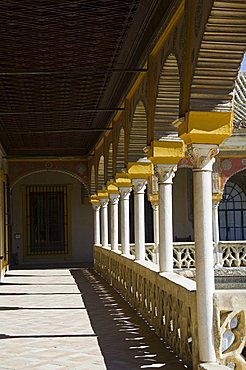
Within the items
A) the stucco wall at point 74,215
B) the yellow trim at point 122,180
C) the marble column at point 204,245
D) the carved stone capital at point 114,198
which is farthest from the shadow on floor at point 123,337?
the stucco wall at point 74,215

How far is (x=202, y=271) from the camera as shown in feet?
21.9

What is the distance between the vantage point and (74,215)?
25.8 metres

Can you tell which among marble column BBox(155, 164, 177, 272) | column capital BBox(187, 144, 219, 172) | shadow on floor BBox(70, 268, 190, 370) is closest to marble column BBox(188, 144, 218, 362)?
column capital BBox(187, 144, 219, 172)

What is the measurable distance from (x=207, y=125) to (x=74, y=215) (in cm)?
1932

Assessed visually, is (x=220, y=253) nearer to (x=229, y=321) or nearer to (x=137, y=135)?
(x=137, y=135)

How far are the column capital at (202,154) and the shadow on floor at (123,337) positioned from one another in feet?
6.61

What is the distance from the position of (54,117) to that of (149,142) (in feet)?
15.8

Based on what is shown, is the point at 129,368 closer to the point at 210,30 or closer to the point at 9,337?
the point at 9,337

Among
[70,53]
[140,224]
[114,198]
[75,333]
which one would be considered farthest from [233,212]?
[70,53]

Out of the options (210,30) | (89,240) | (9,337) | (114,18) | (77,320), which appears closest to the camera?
(210,30)

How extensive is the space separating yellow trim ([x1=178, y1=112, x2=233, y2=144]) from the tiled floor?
232 centimetres

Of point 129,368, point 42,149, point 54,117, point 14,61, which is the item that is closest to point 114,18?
point 14,61

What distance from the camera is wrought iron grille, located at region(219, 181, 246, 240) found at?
2561 centimetres

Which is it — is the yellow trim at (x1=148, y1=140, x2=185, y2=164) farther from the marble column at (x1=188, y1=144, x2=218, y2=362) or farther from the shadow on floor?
the marble column at (x1=188, y1=144, x2=218, y2=362)
